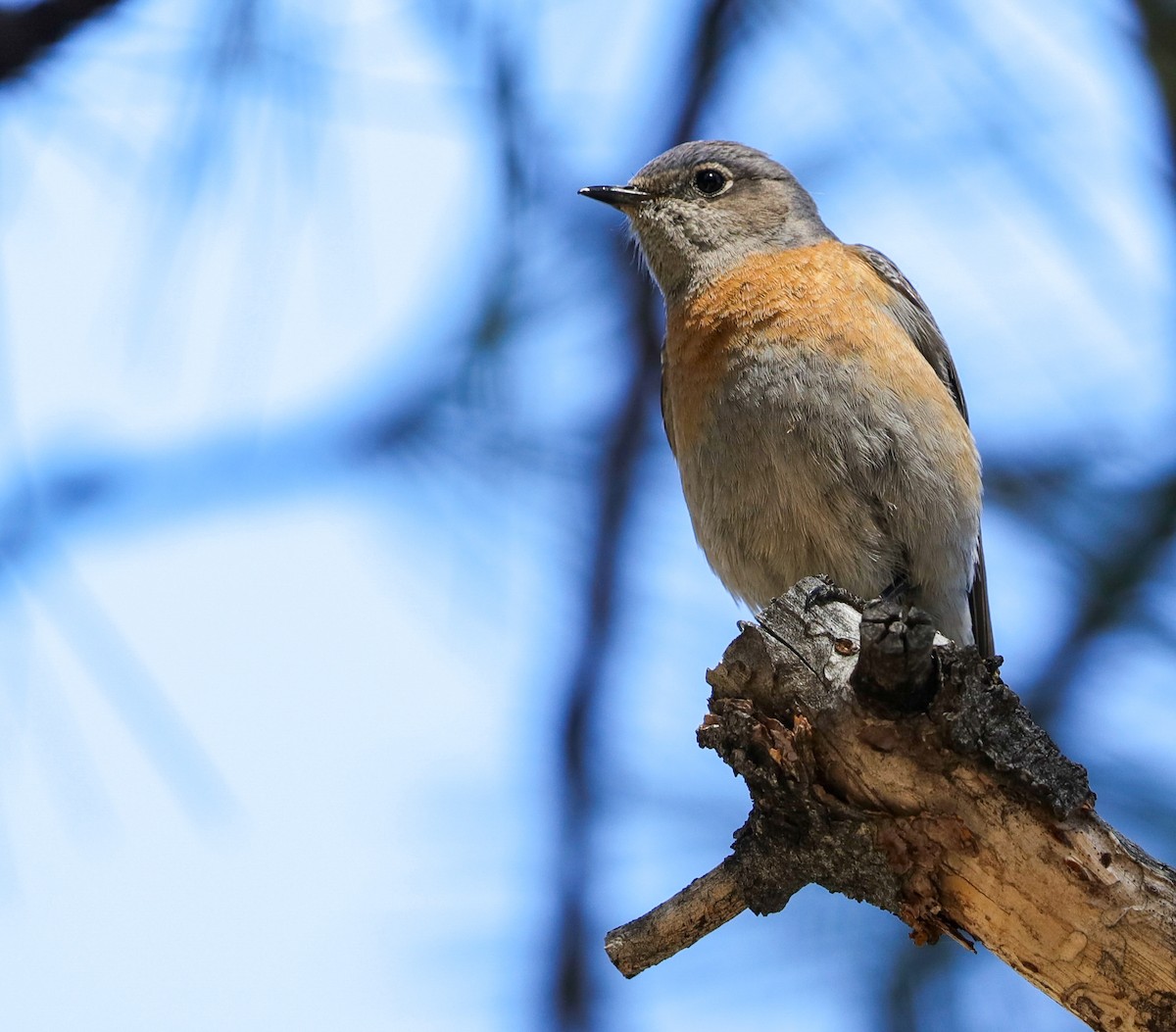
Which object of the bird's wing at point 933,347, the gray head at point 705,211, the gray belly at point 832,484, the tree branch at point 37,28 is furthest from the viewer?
the gray head at point 705,211

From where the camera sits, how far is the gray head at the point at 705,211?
19.3 ft

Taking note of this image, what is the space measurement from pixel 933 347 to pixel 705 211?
1145 mm

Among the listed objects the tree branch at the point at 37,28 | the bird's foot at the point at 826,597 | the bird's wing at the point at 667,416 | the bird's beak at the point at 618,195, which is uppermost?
the tree branch at the point at 37,28

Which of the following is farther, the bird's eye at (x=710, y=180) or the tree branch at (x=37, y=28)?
the bird's eye at (x=710, y=180)

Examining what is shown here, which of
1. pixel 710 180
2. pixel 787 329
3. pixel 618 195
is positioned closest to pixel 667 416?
pixel 787 329

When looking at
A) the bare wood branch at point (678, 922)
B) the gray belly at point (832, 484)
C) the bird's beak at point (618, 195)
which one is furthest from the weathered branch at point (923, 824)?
the bird's beak at point (618, 195)

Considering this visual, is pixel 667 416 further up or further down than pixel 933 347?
further down

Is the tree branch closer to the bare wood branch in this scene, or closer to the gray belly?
the gray belly

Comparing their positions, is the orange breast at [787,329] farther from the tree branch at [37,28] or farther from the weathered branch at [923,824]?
the tree branch at [37,28]

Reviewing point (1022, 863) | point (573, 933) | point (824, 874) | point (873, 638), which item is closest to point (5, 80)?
point (873, 638)

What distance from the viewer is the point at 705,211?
19.9ft

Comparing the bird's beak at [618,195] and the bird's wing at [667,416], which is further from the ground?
the bird's beak at [618,195]

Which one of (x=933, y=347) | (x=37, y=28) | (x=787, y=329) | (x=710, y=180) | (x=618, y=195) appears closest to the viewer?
(x=37, y=28)

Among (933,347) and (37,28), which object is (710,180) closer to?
(933,347)
